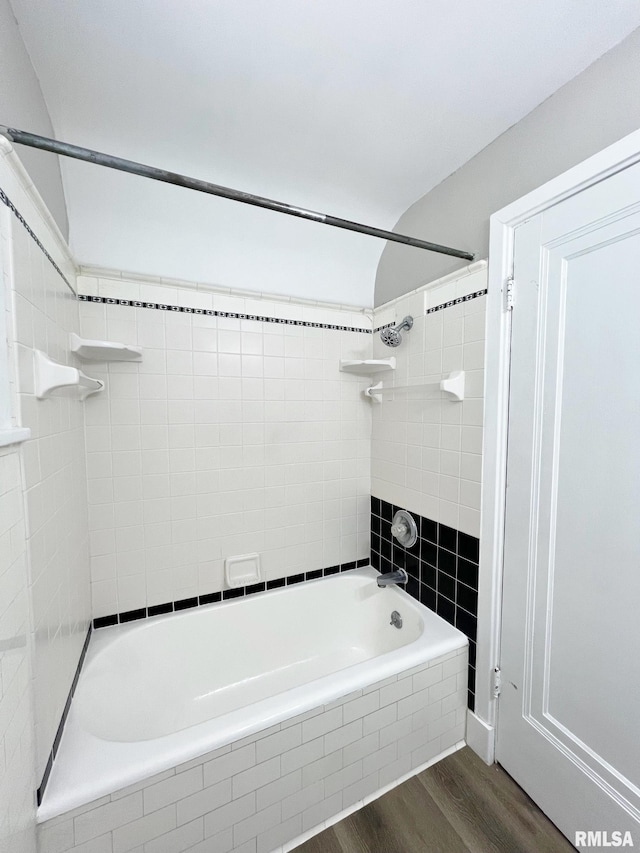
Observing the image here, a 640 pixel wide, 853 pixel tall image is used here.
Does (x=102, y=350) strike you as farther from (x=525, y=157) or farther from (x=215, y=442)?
(x=525, y=157)

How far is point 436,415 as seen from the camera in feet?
5.23

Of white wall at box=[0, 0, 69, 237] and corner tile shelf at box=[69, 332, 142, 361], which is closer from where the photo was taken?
white wall at box=[0, 0, 69, 237]

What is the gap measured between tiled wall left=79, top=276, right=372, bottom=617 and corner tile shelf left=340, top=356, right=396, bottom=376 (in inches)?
2.2

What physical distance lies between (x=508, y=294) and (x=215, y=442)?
1412 millimetres

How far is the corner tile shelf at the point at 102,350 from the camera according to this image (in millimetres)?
1298

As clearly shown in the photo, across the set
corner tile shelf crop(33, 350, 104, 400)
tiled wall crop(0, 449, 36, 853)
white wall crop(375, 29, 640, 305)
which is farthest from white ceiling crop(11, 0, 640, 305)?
tiled wall crop(0, 449, 36, 853)

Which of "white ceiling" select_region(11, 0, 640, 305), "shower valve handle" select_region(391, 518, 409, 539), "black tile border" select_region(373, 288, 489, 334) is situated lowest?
"shower valve handle" select_region(391, 518, 409, 539)

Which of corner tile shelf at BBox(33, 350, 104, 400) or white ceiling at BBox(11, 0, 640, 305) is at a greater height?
white ceiling at BBox(11, 0, 640, 305)

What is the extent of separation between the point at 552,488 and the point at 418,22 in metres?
1.40

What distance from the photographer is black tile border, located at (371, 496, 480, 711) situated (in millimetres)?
1435

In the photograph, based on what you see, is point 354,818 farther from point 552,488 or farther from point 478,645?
point 552,488

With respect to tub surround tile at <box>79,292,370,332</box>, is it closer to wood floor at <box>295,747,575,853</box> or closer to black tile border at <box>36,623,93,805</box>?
black tile border at <box>36,623,93,805</box>

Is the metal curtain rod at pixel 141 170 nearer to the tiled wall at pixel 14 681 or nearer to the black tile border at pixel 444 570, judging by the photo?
the tiled wall at pixel 14 681

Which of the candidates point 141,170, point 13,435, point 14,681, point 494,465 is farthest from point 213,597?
point 141,170
